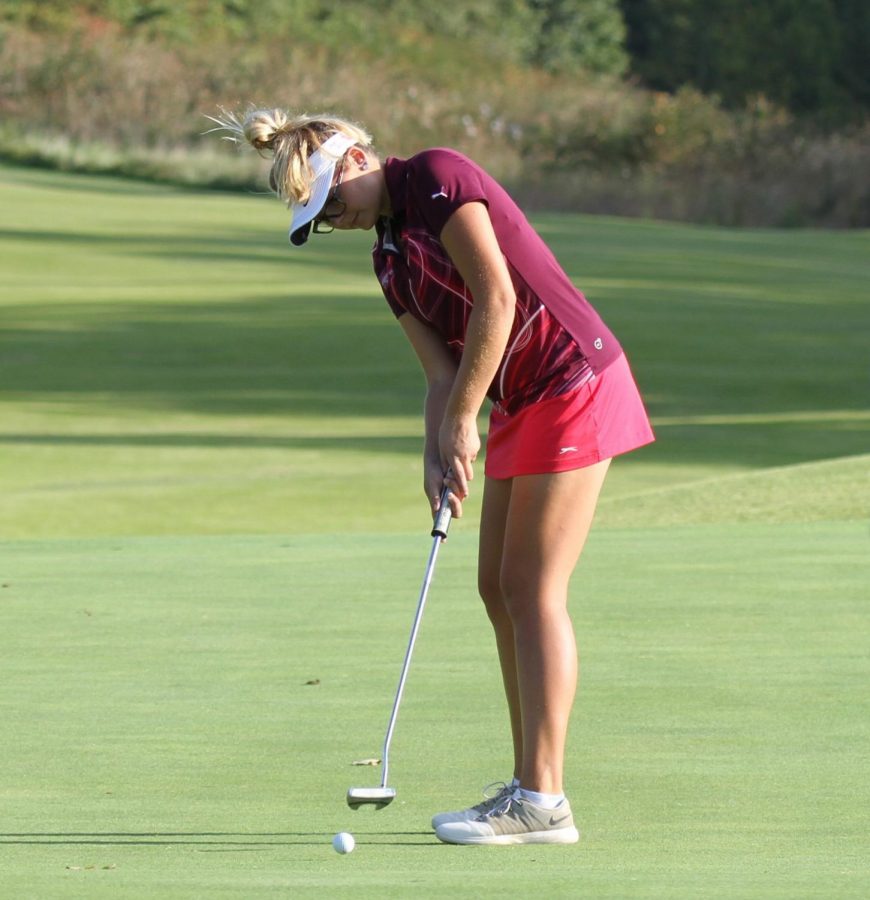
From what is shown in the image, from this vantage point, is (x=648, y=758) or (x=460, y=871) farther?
(x=648, y=758)

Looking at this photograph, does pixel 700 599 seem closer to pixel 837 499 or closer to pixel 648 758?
pixel 648 758

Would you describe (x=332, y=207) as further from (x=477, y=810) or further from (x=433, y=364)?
(x=477, y=810)

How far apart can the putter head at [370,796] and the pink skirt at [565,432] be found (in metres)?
0.74

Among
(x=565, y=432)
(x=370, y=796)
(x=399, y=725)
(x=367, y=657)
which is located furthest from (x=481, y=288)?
(x=367, y=657)

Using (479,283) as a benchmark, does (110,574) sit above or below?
below

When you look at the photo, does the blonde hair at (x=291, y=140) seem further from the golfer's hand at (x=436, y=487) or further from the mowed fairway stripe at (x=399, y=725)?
the mowed fairway stripe at (x=399, y=725)

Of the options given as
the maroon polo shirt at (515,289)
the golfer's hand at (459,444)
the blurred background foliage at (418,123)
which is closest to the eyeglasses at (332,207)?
the maroon polo shirt at (515,289)

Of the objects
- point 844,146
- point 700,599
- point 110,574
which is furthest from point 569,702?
point 844,146

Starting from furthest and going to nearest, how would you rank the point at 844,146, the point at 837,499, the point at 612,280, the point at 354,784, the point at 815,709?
1. the point at 844,146
2. the point at 612,280
3. the point at 837,499
4. the point at 815,709
5. the point at 354,784

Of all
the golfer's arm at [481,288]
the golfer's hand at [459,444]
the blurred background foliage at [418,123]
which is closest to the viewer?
the golfer's arm at [481,288]

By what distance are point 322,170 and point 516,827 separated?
4.78ft

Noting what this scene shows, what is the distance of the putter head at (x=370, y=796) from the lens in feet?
14.2

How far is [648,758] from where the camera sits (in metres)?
5.07

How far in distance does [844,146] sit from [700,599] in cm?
4211
